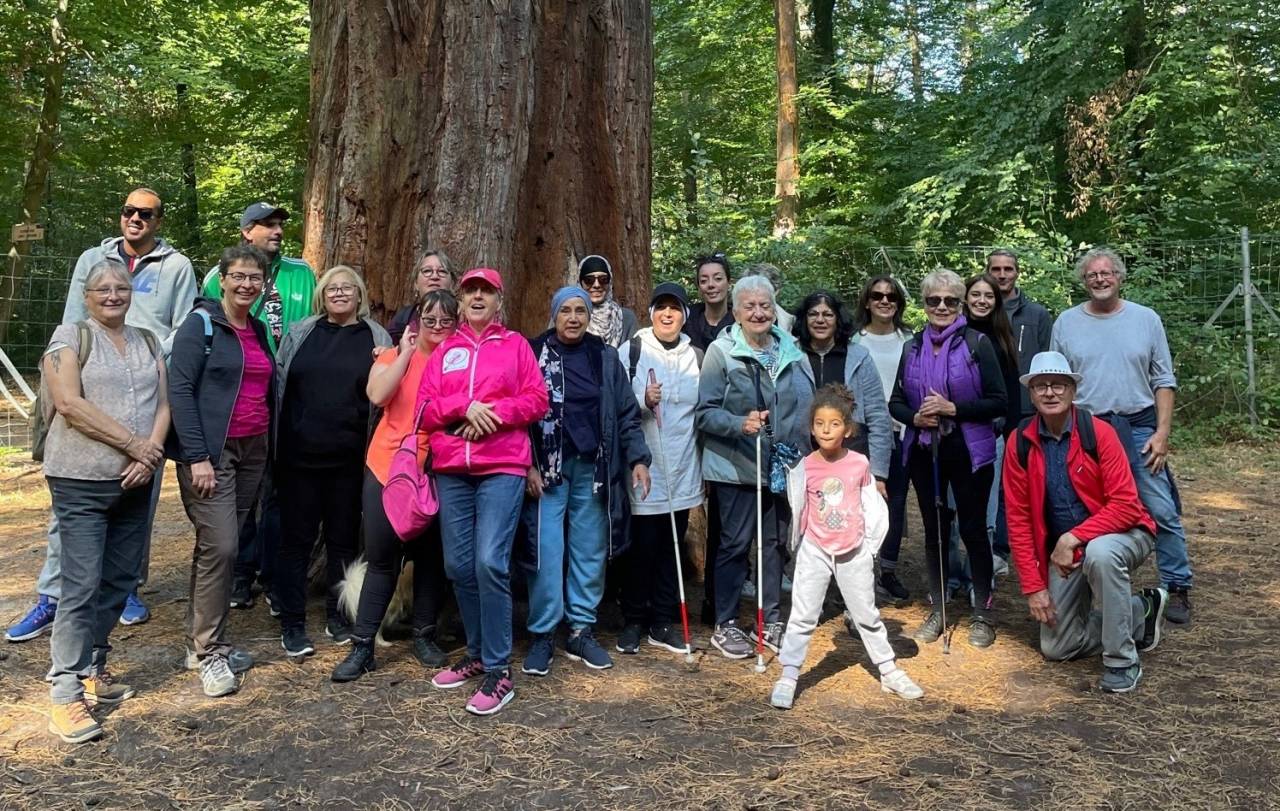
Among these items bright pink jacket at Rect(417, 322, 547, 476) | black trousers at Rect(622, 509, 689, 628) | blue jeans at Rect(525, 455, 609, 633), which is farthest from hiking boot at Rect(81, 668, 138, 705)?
black trousers at Rect(622, 509, 689, 628)

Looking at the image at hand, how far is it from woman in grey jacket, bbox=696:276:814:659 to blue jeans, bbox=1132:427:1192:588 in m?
2.00

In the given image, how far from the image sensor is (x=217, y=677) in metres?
4.07

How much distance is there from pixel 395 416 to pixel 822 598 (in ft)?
6.95

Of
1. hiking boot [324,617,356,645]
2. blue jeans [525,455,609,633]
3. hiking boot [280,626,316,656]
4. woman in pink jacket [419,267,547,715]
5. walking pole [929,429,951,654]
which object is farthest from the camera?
walking pole [929,429,951,654]

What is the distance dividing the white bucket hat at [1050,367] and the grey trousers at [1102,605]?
0.79 meters

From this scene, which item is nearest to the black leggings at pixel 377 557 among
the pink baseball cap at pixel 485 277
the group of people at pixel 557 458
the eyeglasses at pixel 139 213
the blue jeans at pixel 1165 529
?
the group of people at pixel 557 458

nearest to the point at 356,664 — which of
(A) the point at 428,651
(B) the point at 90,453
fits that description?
(A) the point at 428,651

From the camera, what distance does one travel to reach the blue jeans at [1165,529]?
510 cm

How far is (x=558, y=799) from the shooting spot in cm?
321

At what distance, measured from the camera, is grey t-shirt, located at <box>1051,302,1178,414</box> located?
200 inches

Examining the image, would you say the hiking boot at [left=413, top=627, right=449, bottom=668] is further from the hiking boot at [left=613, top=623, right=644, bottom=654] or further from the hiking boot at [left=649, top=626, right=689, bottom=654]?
the hiking boot at [left=649, top=626, right=689, bottom=654]

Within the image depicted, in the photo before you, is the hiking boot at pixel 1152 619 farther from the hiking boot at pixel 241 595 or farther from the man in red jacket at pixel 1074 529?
the hiking boot at pixel 241 595

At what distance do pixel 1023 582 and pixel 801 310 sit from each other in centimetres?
181

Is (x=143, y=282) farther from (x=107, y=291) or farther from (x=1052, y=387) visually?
(x=1052, y=387)
